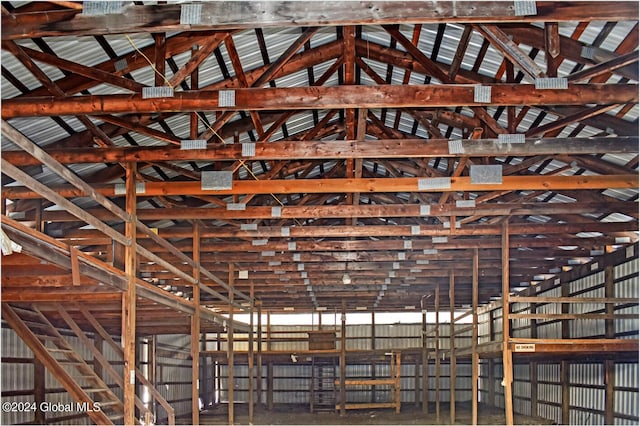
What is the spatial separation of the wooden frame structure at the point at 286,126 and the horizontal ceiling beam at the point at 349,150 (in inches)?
1.3

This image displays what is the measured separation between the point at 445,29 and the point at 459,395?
31.0 m

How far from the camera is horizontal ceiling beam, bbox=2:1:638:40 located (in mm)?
8727

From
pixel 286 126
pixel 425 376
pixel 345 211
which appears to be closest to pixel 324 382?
pixel 425 376

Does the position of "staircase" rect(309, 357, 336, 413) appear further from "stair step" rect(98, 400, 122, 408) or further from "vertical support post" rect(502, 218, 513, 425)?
"stair step" rect(98, 400, 122, 408)

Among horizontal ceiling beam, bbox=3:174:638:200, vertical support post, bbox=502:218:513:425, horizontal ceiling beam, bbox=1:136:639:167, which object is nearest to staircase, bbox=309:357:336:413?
vertical support post, bbox=502:218:513:425

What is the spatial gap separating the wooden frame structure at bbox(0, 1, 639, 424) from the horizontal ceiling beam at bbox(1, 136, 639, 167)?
1.3 inches

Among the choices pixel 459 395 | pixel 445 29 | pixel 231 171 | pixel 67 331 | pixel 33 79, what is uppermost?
pixel 445 29

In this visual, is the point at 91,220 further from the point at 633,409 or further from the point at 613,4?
the point at 633,409

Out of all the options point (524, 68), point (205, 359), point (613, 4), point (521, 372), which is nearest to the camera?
point (613, 4)

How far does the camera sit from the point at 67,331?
23.2 m

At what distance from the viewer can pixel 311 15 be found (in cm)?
873

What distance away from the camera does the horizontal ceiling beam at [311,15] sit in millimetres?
8727

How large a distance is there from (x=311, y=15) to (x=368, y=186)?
6330 mm

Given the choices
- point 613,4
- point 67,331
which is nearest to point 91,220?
point 613,4
